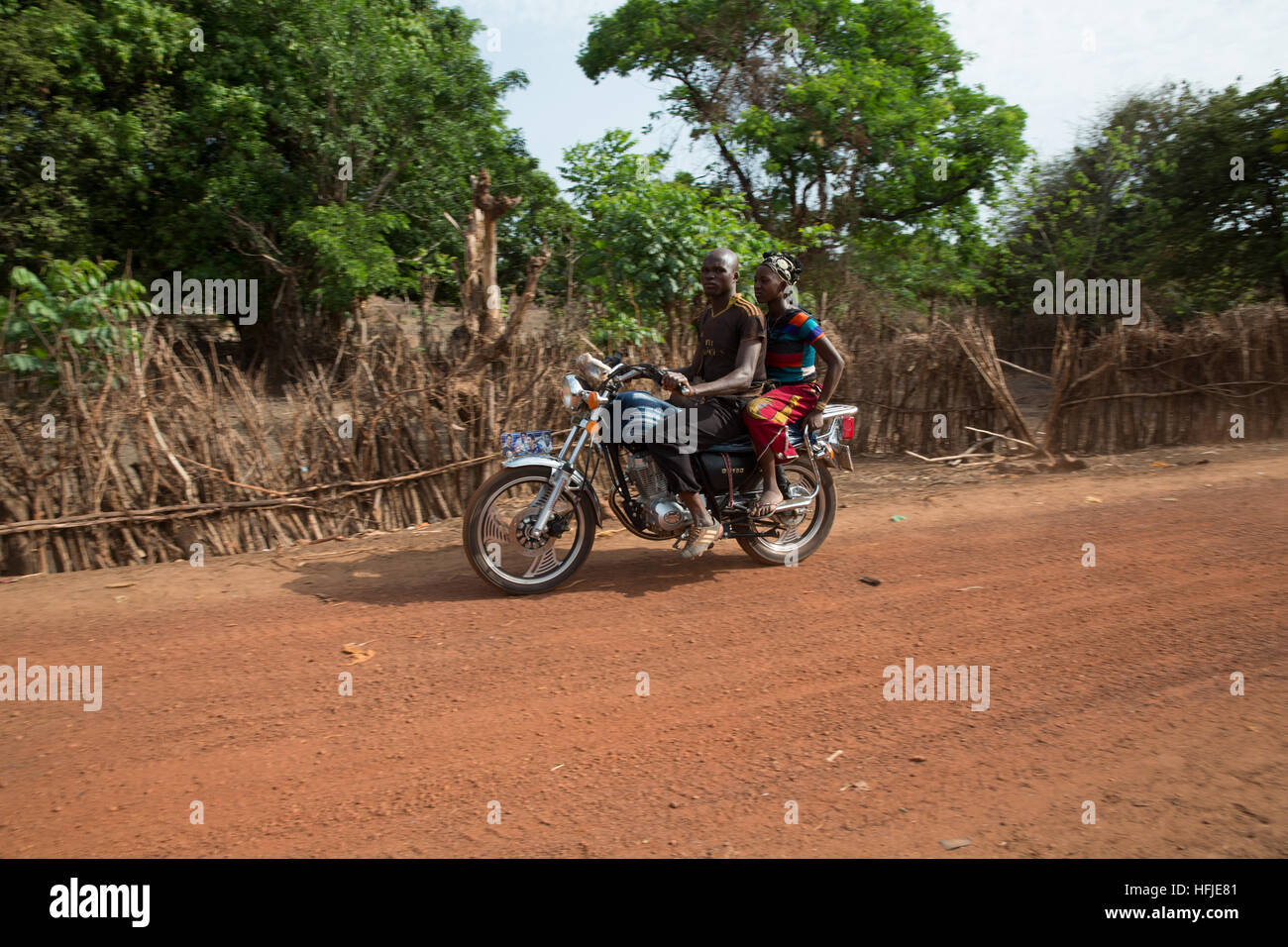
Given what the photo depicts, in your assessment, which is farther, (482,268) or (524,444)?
(482,268)

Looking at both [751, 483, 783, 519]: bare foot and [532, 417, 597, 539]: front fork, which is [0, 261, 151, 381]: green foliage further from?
[751, 483, 783, 519]: bare foot

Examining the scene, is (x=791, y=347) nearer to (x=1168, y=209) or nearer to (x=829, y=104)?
(x=829, y=104)

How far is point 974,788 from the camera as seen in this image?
3166mm

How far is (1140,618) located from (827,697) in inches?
75.8

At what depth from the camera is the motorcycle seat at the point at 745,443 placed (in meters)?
5.64

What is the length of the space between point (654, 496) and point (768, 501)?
717mm

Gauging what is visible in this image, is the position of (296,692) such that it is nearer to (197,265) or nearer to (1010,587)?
(1010,587)

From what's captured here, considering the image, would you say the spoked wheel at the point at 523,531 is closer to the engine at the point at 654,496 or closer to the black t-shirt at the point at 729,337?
the engine at the point at 654,496

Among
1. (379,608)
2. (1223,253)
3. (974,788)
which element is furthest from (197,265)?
(1223,253)

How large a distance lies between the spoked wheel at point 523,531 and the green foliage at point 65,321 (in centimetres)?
310

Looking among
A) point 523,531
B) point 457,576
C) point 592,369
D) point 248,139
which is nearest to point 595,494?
point 523,531

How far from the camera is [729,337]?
215 inches

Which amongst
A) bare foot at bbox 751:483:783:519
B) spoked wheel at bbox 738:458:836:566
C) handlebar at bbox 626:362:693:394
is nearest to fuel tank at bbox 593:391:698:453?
handlebar at bbox 626:362:693:394

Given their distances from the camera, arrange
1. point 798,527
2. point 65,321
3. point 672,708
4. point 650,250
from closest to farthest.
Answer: point 672,708 < point 798,527 < point 65,321 < point 650,250
